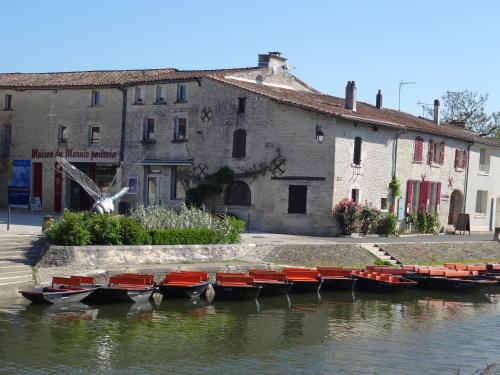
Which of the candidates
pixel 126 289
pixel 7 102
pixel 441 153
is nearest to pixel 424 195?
pixel 441 153

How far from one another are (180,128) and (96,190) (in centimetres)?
709

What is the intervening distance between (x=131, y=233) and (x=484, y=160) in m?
32.6

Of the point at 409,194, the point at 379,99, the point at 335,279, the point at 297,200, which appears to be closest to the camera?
the point at 335,279

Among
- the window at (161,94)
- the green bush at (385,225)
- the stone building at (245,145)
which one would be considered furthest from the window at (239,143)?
the green bush at (385,225)

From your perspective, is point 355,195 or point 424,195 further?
point 424,195

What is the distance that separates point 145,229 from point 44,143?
20.7m

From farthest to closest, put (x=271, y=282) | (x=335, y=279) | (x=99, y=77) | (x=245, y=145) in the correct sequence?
(x=99, y=77) < (x=245, y=145) < (x=335, y=279) < (x=271, y=282)

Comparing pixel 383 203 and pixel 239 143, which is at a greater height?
pixel 239 143

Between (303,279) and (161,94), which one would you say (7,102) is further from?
(303,279)

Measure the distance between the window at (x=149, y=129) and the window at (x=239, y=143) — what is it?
5.91 metres

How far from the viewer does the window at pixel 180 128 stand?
1629 inches

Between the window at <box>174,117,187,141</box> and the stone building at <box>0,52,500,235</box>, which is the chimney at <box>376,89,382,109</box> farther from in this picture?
the window at <box>174,117,187,141</box>

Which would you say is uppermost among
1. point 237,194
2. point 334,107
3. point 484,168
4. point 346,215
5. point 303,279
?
point 334,107

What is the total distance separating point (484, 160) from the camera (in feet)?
169
